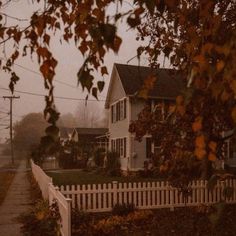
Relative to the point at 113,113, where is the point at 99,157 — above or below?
below

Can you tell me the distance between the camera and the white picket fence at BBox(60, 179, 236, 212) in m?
13.0

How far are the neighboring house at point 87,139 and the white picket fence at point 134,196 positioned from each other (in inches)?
1274

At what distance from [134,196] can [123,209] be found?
832 mm

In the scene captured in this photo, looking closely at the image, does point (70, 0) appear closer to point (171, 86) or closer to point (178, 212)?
point (178, 212)

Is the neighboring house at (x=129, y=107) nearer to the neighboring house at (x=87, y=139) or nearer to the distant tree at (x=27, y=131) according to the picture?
the neighboring house at (x=87, y=139)

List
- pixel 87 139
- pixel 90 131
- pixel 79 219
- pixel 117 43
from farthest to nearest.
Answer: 1. pixel 90 131
2. pixel 87 139
3. pixel 79 219
4. pixel 117 43

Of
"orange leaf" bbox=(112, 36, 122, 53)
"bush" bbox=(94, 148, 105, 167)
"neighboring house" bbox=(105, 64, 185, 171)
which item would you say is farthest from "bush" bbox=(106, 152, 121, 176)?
"orange leaf" bbox=(112, 36, 122, 53)

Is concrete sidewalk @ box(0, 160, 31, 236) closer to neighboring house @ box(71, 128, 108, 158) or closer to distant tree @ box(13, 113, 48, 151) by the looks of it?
neighboring house @ box(71, 128, 108, 158)

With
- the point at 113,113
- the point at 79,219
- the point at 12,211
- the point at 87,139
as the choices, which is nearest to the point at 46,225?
the point at 79,219

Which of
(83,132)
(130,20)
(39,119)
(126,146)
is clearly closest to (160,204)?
(130,20)

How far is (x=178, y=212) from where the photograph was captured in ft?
45.0

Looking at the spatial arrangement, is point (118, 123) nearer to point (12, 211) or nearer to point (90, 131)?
point (12, 211)

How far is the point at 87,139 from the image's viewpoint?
57.7 m

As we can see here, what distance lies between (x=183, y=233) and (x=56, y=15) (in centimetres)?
750
